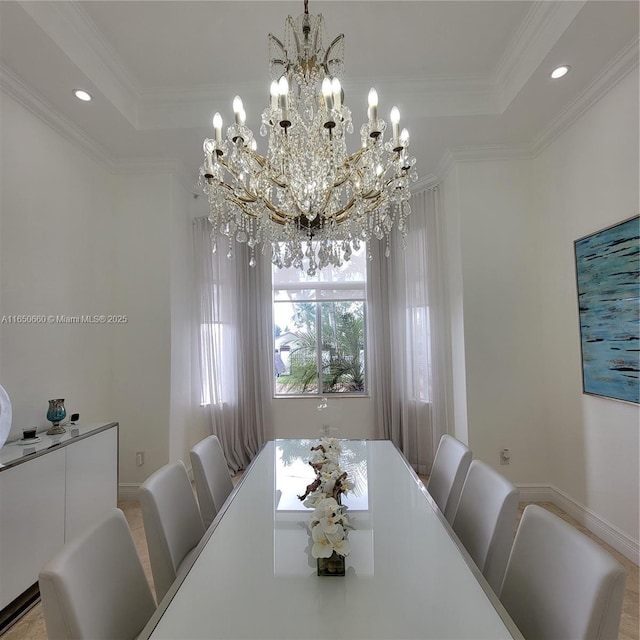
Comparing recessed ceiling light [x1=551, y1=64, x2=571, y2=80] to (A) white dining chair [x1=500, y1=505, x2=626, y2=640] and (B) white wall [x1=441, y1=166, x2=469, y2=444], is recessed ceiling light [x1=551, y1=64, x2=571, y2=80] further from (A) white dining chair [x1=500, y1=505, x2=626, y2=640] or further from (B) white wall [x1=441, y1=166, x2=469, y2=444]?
(A) white dining chair [x1=500, y1=505, x2=626, y2=640]

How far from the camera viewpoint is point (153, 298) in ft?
10.7

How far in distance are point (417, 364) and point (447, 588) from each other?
9.23 feet

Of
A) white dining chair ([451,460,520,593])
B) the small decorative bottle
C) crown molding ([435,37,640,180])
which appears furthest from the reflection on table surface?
crown molding ([435,37,640,180])

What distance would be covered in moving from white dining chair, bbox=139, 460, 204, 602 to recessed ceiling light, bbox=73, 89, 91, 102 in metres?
2.45

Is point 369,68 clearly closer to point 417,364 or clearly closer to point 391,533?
point 417,364

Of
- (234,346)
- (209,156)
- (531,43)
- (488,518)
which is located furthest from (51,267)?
(531,43)

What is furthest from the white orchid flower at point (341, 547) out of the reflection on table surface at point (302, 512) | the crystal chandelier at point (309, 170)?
the crystal chandelier at point (309, 170)

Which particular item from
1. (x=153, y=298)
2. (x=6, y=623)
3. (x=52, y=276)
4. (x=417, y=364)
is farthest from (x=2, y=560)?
(x=417, y=364)

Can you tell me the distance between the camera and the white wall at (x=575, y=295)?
2.20 m

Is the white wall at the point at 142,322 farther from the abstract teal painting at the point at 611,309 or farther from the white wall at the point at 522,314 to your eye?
the abstract teal painting at the point at 611,309

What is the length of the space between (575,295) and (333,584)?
264cm

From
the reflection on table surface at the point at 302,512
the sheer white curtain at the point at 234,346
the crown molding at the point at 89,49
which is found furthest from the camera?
the sheer white curtain at the point at 234,346

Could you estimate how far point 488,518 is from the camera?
1317mm

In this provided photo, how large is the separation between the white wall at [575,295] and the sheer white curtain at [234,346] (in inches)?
106
